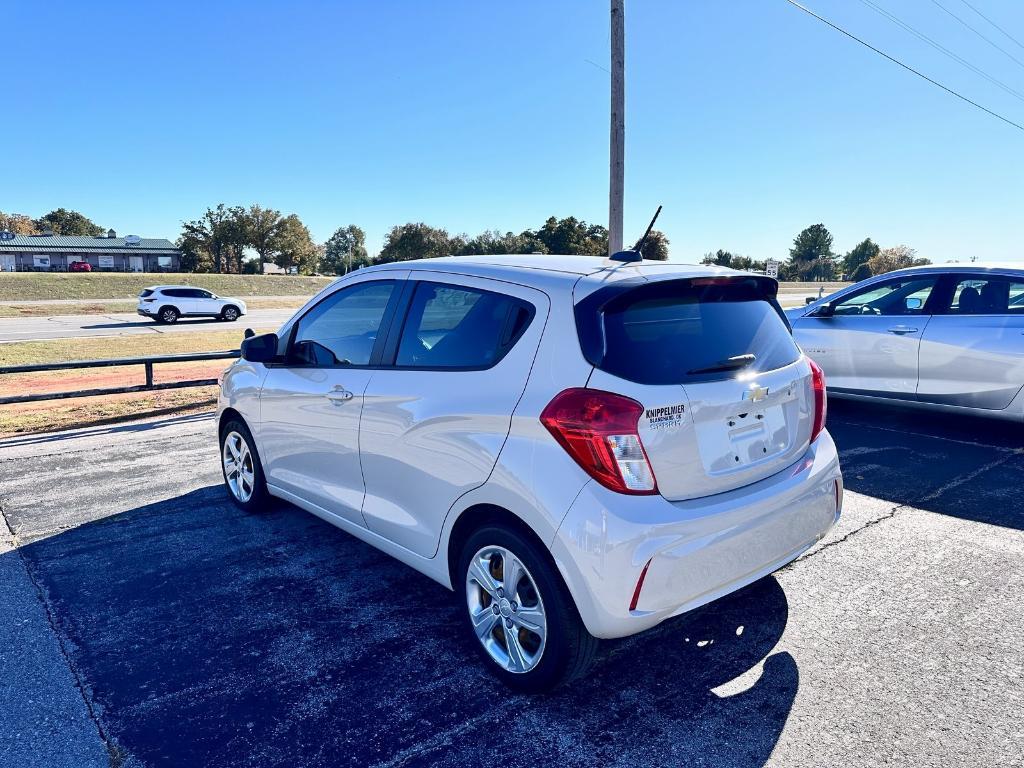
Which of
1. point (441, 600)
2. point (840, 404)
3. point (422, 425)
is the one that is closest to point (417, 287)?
point (422, 425)

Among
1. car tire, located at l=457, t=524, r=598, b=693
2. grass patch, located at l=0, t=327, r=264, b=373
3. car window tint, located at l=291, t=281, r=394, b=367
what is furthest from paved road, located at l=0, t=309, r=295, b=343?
car tire, located at l=457, t=524, r=598, b=693

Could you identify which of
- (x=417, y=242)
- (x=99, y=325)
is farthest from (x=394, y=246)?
(x=99, y=325)

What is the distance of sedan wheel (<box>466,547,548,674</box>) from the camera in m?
2.68

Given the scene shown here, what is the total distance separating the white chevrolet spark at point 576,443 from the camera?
2.45 m

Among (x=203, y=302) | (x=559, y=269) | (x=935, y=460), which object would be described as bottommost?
(x=935, y=460)

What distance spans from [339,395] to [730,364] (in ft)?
6.52

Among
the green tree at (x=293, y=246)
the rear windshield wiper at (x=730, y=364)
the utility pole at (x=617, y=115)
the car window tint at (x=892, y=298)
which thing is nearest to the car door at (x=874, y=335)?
the car window tint at (x=892, y=298)

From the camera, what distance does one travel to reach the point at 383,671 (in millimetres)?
2945

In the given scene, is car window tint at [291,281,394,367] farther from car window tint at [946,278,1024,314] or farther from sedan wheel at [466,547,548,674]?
car window tint at [946,278,1024,314]

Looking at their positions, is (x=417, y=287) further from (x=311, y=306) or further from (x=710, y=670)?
(x=710, y=670)

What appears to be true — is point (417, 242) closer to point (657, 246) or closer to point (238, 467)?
point (657, 246)

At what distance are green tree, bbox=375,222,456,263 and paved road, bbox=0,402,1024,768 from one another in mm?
68185

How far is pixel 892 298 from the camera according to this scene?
23.1ft

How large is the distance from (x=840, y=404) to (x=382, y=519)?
263 inches
